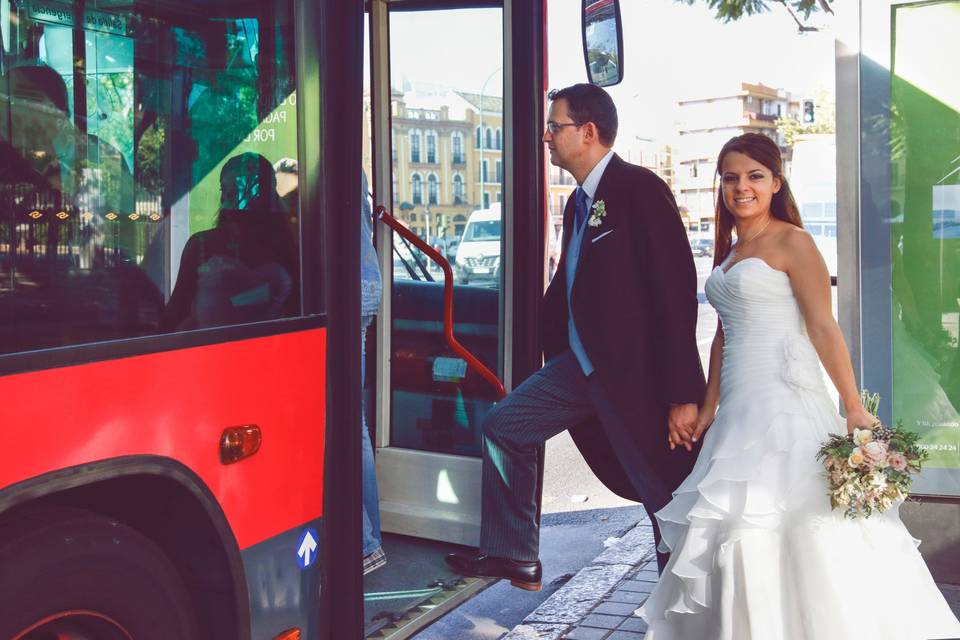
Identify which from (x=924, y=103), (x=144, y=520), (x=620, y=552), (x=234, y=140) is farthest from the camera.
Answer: (x=620, y=552)

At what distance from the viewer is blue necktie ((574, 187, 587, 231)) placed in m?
4.14

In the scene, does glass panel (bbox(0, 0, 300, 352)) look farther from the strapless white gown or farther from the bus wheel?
the strapless white gown

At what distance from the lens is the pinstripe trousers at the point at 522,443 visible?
4.19 metres

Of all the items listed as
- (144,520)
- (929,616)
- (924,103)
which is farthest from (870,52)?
(144,520)

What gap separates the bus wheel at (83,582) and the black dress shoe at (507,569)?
5.85ft

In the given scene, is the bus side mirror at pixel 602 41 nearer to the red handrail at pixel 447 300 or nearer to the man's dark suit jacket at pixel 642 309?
the man's dark suit jacket at pixel 642 309

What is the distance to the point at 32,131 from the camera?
2301mm

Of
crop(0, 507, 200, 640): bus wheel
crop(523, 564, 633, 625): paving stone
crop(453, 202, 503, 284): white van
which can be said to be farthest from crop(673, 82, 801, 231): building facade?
crop(0, 507, 200, 640): bus wheel

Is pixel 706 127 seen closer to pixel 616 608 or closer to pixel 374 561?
pixel 616 608

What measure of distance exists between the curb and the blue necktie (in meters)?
1.67

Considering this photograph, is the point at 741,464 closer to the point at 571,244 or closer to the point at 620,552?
the point at 571,244

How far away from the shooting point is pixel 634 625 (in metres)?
4.63

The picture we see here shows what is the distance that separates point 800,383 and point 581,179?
3.50 ft

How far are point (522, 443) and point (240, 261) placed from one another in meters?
1.65
